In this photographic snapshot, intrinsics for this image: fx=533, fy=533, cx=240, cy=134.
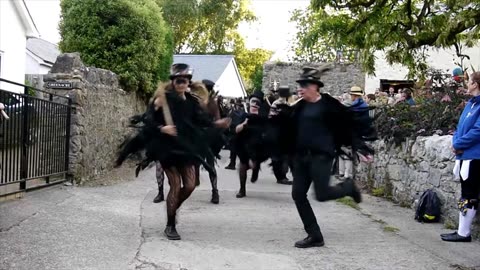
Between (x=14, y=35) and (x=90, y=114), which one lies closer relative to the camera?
(x=90, y=114)

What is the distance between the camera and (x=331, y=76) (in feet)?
83.7

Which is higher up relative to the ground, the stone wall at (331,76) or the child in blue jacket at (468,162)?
the stone wall at (331,76)

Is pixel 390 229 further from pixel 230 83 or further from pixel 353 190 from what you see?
pixel 230 83

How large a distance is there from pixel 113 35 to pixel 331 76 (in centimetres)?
1534

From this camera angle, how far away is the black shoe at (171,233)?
6.13m

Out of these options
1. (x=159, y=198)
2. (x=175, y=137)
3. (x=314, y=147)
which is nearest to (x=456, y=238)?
(x=314, y=147)

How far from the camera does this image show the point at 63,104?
9.21 meters

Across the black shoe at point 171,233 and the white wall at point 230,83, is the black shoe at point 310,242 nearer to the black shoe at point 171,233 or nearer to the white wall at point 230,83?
the black shoe at point 171,233

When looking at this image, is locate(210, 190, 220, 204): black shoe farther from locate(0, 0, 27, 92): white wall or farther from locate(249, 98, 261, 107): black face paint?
locate(0, 0, 27, 92): white wall

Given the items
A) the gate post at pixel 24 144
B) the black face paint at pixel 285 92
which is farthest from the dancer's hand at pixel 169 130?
the gate post at pixel 24 144

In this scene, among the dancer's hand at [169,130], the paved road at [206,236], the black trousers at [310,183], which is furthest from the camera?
the dancer's hand at [169,130]

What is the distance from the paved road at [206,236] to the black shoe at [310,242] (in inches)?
3.0

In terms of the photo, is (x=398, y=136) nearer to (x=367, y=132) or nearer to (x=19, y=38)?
(x=367, y=132)

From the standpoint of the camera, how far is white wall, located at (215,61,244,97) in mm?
36938
